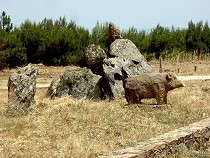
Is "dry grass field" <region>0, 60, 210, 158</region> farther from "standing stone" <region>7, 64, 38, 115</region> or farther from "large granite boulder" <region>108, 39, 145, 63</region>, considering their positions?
"large granite boulder" <region>108, 39, 145, 63</region>

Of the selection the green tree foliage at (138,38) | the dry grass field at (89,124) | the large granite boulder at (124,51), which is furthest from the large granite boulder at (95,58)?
the green tree foliage at (138,38)

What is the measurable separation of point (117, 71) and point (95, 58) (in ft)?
4.89

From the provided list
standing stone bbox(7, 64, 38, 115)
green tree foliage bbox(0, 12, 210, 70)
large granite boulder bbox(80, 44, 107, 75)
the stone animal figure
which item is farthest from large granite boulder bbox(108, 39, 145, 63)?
green tree foliage bbox(0, 12, 210, 70)

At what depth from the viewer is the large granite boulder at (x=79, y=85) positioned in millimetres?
15836

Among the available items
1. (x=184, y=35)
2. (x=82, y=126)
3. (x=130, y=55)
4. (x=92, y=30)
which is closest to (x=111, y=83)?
(x=130, y=55)

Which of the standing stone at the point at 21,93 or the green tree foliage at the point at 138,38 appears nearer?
the standing stone at the point at 21,93

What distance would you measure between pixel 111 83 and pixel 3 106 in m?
3.64

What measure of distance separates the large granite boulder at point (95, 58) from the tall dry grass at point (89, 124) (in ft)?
7.84

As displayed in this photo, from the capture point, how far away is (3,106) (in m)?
14.4

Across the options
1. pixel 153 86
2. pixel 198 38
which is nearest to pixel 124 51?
pixel 153 86

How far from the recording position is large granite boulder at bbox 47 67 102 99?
1584 centimetres

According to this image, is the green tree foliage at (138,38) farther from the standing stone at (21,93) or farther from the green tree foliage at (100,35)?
the standing stone at (21,93)

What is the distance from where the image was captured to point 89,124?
440 inches

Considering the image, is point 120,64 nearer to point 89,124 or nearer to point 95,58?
point 95,58
